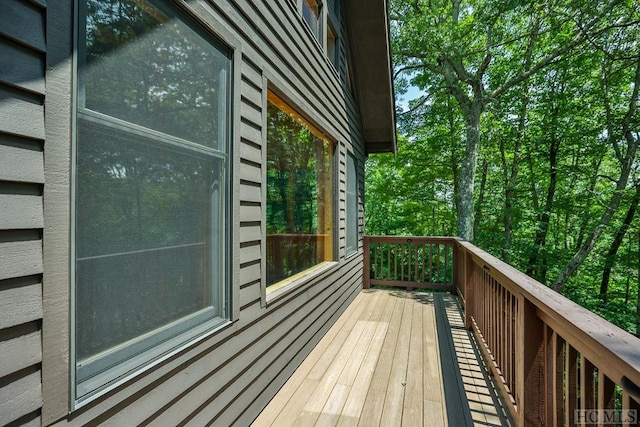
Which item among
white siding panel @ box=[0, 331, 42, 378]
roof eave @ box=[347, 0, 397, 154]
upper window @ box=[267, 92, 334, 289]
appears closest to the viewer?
white siding panel @ box=[0, 331, 42, 378]

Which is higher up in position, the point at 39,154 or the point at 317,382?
the point at 39,154

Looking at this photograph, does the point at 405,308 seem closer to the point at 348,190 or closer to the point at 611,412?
the point at 348,190

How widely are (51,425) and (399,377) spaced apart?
2415mm

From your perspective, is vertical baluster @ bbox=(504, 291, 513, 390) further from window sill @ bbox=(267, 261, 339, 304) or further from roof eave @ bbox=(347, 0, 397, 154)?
roof eave @ bbox=(347, 0, 397, 154)

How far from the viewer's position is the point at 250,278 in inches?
79.7

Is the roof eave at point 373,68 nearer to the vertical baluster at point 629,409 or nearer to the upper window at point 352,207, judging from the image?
the upper window at point 352,207

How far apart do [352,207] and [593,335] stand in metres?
4.19

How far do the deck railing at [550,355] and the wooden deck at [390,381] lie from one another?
0.22 meters

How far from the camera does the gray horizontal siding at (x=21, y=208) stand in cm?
84

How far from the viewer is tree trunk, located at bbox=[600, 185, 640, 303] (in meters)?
8.81

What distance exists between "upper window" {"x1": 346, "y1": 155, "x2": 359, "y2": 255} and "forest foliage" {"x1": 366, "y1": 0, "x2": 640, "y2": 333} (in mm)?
3211

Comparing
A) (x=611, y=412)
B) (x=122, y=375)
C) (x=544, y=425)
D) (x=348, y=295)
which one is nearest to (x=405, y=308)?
(x=348, y=295)

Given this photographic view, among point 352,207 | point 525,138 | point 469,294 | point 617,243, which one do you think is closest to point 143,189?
point 469,294

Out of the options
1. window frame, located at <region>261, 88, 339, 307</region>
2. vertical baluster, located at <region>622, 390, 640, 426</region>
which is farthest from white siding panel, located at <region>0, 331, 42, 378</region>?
vertical baluster, located at <region>622, 390, 640, 426</region>
